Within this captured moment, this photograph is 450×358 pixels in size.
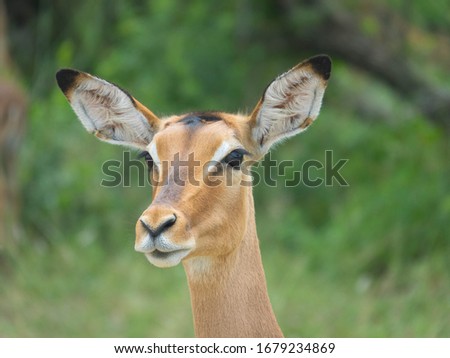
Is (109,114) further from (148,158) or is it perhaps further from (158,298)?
(158,298)

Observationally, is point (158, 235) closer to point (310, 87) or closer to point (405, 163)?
point (310, 87)

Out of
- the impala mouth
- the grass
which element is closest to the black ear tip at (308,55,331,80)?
the impala mouth

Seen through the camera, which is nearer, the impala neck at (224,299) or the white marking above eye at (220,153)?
the white marking above eye at (220,153)

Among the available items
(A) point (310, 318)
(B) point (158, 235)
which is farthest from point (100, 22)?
(B) point (158, 235)

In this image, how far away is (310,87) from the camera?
173 inches

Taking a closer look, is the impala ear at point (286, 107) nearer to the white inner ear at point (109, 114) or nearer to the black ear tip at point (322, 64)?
the black ear tip at point (322, 64)

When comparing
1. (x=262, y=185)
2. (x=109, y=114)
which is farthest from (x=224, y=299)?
(x=262, y=185)

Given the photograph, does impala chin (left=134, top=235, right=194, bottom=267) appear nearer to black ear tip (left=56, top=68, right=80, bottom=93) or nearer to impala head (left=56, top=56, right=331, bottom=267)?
impala head (left=56, top=56, right=331, bottom=267)

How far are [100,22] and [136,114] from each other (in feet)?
24.7

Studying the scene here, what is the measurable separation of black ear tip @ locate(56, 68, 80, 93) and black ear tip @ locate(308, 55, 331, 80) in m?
1.14

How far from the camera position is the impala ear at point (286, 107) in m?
4.33

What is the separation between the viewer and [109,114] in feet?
15.2

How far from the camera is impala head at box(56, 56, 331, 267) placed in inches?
155

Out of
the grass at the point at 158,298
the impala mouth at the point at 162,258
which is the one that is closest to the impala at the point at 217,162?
the impala mouth at the point at 162,258
